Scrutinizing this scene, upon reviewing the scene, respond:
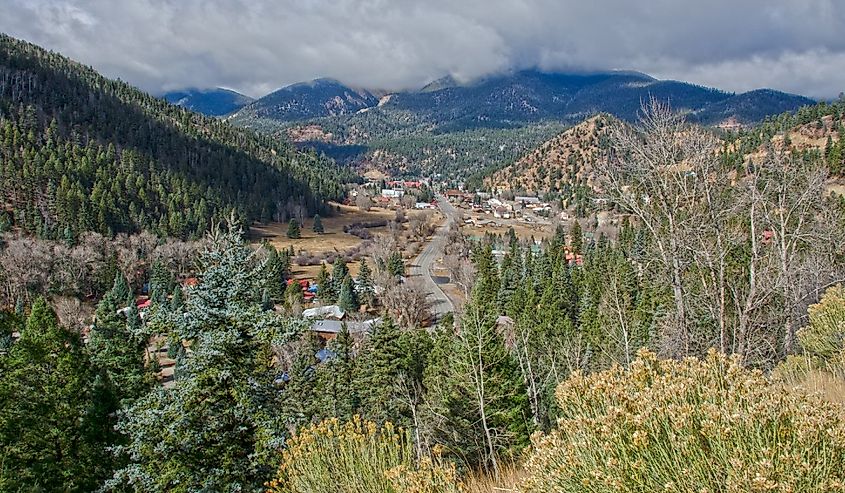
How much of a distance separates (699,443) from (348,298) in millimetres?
47900

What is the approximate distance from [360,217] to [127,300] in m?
76.6

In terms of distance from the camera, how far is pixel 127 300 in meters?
47.0

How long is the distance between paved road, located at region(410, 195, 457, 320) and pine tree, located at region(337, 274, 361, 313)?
803 centimetres

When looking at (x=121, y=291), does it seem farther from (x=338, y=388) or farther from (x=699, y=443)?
(x=699, y=443)

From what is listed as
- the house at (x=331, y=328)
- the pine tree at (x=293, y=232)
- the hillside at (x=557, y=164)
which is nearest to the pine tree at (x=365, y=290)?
the house at (x=331, y=328)

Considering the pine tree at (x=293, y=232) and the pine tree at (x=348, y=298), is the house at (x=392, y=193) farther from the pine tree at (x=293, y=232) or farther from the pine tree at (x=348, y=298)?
the pine tree at (x=348, y=298)

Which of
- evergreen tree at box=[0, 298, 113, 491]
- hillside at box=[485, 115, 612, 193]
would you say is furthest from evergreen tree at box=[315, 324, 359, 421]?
hillside at box=[485, 115, 612, 193]

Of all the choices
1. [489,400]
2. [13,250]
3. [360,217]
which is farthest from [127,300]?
[360,217]

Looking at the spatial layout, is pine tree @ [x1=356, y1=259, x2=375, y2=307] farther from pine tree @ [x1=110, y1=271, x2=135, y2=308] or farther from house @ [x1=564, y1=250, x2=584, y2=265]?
house @ [x1=564, y1=250, x2=584, y2=265]

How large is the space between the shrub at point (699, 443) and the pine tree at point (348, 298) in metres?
46.9

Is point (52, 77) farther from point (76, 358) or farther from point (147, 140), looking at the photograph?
point (76, 358)

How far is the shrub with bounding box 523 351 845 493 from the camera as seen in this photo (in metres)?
1.99

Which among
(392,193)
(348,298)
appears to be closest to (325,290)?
(348,298)

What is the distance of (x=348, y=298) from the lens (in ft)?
161
